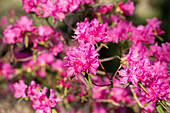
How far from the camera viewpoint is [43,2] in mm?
1392

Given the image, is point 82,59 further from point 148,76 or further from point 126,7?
point 126,7

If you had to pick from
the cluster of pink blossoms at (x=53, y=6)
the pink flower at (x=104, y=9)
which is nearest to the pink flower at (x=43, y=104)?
the cluster of pink blossoms at (x=53, y=6)

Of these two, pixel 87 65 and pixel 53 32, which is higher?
pixel 53 32

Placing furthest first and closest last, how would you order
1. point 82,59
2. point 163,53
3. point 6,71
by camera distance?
point 6,71
point 163,53
point 82,59

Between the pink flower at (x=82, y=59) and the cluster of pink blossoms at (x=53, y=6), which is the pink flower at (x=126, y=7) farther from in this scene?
the pink flower at (x=82, y=59)

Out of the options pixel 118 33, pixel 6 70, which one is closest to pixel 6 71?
pixel 6 70

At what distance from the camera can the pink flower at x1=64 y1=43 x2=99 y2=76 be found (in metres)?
1.00

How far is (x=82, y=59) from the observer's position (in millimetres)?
996

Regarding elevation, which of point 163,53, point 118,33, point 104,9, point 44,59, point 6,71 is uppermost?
point 104,9

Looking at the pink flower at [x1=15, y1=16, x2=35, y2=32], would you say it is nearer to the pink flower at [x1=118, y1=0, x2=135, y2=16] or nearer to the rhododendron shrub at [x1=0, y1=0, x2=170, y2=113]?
the rhododendron shrub at [x1=0, y1=0, x2=170, y2=113]

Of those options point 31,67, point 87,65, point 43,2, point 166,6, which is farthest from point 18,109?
point 166,6

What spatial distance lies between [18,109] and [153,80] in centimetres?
220

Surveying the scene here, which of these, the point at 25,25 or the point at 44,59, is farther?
the point at 44,59

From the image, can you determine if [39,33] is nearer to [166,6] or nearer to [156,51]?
[156,51]
